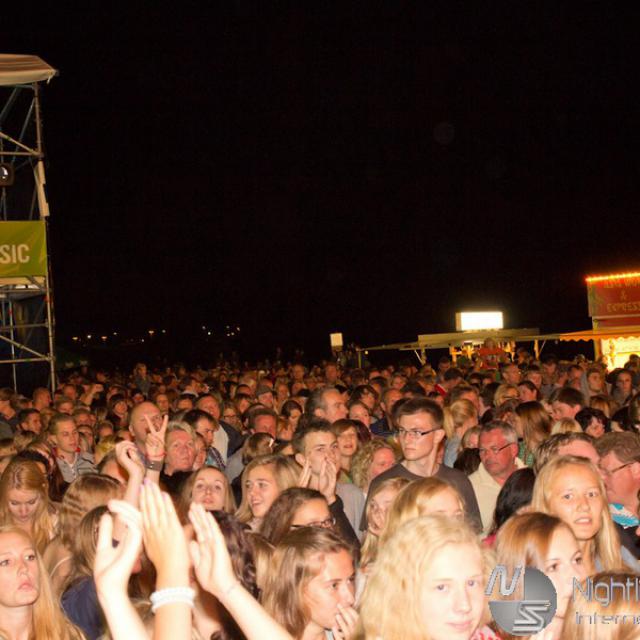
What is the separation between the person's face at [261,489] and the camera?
5898 mm

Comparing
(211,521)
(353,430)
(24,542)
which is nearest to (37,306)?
(353,430)

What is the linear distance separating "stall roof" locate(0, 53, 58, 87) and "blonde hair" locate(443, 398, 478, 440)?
10553 mm

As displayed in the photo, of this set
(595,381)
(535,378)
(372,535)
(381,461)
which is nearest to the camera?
(372,535)

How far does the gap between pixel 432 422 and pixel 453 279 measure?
63.7 meters

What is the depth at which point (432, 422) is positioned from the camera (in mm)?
6457

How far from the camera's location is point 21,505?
20.1 ft

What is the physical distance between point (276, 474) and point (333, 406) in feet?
10.6

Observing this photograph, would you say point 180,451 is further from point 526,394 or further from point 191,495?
point 526,394

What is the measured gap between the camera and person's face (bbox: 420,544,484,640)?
2.88 m

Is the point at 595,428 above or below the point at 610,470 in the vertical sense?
above

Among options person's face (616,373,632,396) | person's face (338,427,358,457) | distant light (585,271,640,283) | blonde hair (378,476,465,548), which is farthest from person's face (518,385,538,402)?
distant light (585,271,640,283)
